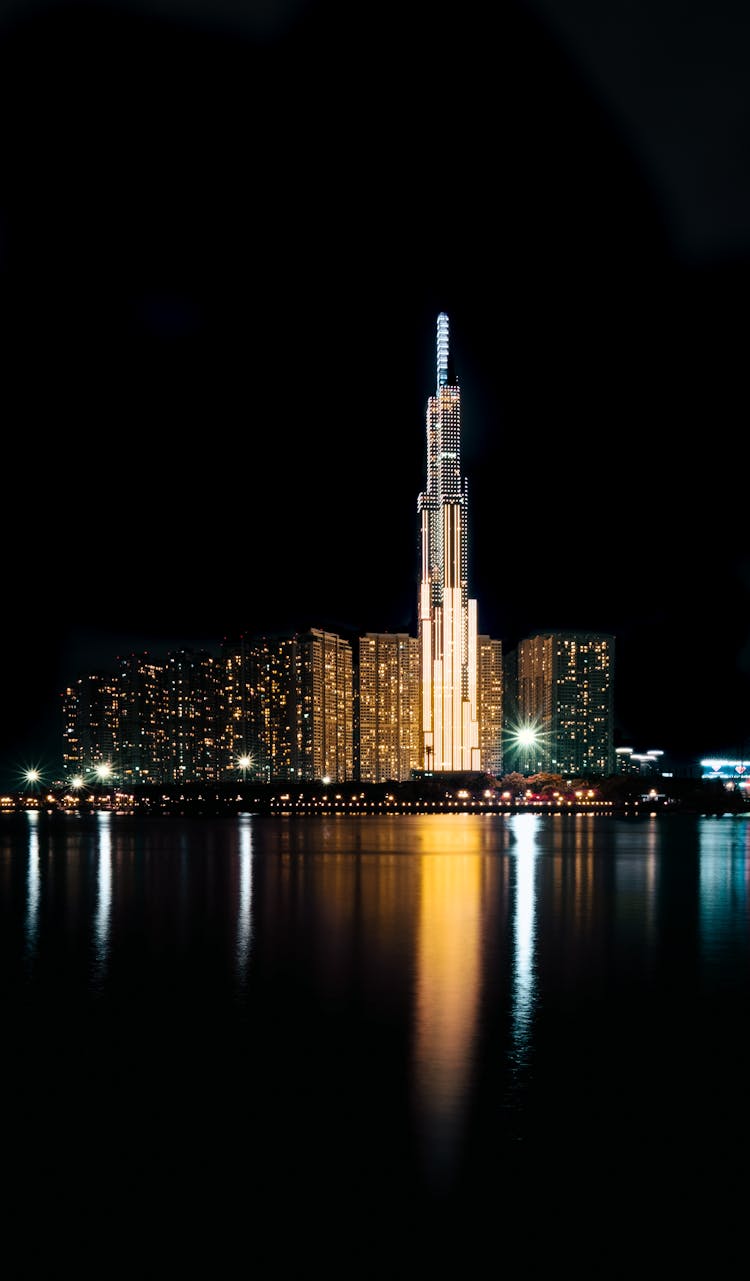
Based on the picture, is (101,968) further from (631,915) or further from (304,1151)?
(631,915)

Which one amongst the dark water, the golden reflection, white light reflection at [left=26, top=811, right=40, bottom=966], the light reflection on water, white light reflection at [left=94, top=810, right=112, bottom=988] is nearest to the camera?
the dark water

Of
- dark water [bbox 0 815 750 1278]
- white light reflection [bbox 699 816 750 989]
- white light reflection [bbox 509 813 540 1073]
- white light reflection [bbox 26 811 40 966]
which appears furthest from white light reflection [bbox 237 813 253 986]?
white light reflection [bbox 699 816 750 989]

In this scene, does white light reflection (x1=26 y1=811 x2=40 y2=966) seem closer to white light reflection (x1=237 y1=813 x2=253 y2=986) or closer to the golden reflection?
white light reflection (x1=237 y1=813 x2=253 y2=986)

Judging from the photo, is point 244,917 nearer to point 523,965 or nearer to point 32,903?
point 32,903

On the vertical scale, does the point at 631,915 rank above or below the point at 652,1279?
below

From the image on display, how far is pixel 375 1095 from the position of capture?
15.7m

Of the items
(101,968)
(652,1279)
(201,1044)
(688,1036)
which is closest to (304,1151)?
(652,1279)

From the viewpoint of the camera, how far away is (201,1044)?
1888cm

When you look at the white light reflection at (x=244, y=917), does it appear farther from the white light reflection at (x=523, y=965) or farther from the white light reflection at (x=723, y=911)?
the white light reflection at (x=723, y=911)

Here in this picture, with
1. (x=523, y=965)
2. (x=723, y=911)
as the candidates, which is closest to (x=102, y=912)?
(x=523, y=965)

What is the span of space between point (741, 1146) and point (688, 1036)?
254 inches

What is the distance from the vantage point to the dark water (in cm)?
1098

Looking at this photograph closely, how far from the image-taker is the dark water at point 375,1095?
10977 mm

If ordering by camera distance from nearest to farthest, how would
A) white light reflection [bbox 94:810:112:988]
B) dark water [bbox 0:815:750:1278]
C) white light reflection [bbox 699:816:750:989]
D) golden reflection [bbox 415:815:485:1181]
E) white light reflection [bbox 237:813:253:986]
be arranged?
dark water [bbox 0:815:750:1278] < golden reflection [bbox 415:815:485:1181] < white light reflection [bbox 237:813:253:986] < white light reflection [bbox 94:810:112:988] < white light reflection [bbox 699:816:750:989]
